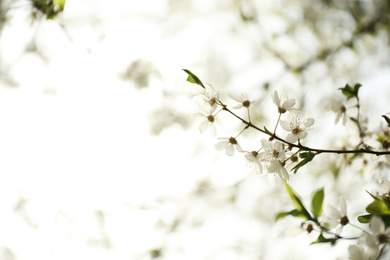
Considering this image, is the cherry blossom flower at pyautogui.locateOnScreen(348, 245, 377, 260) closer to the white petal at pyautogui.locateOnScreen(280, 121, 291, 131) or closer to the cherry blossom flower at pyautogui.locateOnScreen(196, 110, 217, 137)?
the white petal at pyautogui.locateOnScreen(280, 121, 291, 131)

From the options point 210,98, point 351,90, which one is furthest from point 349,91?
point 210,98

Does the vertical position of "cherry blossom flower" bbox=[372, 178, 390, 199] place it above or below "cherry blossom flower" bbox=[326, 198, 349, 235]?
above

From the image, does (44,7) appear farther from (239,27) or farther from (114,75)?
(239,27)

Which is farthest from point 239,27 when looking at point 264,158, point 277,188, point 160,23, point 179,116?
point 264,158

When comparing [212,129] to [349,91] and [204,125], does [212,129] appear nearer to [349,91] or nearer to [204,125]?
[204,125]

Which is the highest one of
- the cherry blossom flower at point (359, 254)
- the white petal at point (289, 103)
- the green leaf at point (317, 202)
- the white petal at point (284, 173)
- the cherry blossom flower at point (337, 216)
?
the white petal at point (289, 103)

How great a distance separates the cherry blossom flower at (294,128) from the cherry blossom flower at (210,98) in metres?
0.19

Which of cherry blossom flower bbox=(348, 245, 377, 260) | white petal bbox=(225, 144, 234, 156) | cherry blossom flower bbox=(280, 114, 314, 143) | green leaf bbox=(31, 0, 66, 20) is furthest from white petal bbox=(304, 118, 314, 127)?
green leaf bbox=(31, 0, 66, 20)

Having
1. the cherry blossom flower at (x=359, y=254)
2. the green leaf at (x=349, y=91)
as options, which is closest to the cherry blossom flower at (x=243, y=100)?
the green leaf at (x=349, y=91)

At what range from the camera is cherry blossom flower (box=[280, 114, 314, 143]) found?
74cm

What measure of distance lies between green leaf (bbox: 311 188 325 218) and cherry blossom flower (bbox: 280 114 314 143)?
144 mm

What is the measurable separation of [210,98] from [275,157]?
240 mm

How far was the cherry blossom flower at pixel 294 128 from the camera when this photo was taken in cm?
74

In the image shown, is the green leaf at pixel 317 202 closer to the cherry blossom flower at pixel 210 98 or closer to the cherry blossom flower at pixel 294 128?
the cherry blossom flower at pixel 294 128
